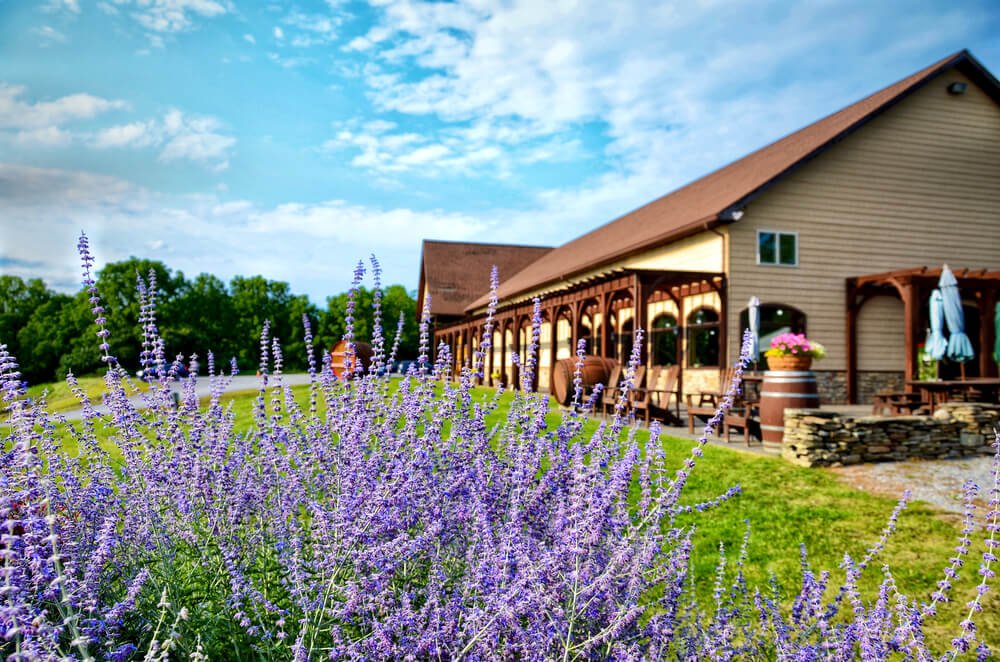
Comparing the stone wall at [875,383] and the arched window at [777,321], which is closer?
the arched window at [777,321]

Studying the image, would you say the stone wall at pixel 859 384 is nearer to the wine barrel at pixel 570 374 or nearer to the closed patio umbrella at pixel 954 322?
the closed patio umbrella at pixel 954 322

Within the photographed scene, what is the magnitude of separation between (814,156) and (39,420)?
1833 cm

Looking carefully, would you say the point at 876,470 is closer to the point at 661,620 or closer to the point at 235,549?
the point at 661,620

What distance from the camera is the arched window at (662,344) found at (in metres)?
20.0

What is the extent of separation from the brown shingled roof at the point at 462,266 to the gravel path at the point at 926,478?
27.7 metres

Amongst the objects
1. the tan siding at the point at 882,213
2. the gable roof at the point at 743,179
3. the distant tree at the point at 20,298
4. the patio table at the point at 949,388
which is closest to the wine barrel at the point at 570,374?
the tan siding at the point at 882,213

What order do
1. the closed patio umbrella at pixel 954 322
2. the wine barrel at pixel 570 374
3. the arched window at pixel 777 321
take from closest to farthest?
the closed patio umbrella at pixel 954 322
the wine barrel at pixel 570 374
the arched window at pixel 777 321

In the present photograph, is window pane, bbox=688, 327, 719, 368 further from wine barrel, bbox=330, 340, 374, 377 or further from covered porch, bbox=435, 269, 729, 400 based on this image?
wine barrel, bbox=330, 340, 374, 377

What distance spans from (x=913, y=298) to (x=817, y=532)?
12.3 meters

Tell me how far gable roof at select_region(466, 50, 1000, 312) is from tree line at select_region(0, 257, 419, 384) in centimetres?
2412

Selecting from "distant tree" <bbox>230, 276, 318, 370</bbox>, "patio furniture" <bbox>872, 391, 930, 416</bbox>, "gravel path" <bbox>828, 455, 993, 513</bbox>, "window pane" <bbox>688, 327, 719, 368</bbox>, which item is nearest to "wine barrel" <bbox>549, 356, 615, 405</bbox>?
"window pane" <bbox>688, 327, 719, 368</bbox>

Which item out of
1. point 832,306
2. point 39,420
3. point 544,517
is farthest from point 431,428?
point 832,306

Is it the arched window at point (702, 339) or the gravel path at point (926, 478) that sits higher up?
the arched window at point (702, 339)

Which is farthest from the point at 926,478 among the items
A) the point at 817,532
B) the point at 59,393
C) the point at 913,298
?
the point at 59,393
